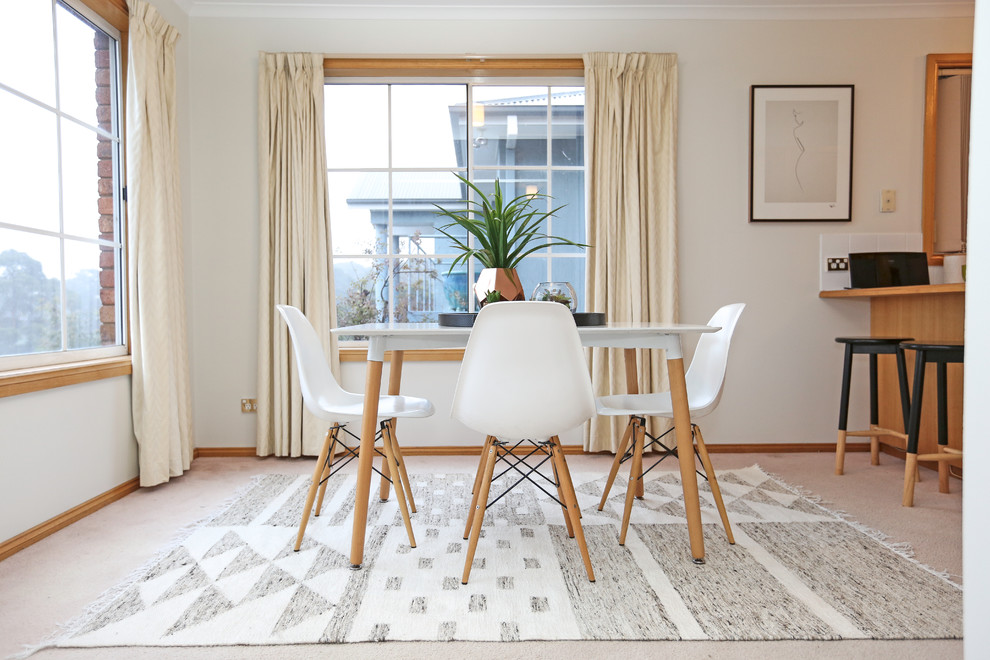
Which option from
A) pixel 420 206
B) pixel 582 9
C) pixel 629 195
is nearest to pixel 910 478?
pixel 629 195

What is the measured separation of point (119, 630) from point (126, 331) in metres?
1.76

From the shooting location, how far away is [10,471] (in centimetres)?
212

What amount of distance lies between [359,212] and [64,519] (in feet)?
6.89

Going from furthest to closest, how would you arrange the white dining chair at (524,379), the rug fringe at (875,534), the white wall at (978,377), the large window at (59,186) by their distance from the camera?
the large window at (59,186) → the rug fringe at (875,534) → the white dining chair at (524,379) → the white wall at (978,377)

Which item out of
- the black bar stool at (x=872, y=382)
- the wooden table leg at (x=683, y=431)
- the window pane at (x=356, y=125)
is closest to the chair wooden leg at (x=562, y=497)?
the wooden table leg at (x=683, y=431)

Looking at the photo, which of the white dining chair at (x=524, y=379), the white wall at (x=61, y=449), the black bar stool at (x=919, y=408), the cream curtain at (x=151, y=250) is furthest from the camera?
the cream curtain at (x=151, y=250)

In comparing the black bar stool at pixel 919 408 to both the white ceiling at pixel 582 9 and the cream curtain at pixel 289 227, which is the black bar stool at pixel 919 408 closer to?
the white ceiling at pixel 582 9

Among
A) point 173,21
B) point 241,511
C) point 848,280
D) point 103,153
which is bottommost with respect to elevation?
point 241,511

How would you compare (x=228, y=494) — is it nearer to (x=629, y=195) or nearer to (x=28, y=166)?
(x=28, y=166)

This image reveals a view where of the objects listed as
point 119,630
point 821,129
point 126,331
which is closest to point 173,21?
point 126,331

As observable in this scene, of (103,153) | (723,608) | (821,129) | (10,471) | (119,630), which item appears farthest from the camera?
(821,129)

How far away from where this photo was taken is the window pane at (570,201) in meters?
3.67

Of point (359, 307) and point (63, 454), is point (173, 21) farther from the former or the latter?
point (63, 454)

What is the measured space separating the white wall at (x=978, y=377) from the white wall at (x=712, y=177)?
2.98 metres
